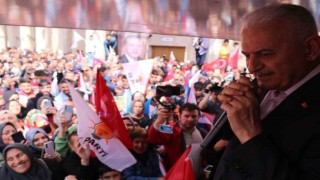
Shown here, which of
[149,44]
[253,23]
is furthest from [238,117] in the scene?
[149,44]

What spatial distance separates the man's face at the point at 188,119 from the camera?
3.26 meters

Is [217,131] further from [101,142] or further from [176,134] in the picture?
[176,134]

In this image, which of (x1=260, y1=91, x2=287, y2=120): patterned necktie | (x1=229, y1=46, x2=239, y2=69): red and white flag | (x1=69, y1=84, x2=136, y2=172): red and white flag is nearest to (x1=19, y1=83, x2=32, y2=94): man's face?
(x1=69, y1=84, x2=136, y2=172): red and white flag

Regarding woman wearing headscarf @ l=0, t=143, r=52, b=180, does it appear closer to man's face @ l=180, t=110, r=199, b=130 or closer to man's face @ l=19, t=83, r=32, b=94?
man's face @ l=180, t=110, r=199, b=130

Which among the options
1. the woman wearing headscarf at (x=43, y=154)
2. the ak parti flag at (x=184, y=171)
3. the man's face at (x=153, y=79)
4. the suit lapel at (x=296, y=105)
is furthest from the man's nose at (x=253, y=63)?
the man's face at (x=153, y=79)

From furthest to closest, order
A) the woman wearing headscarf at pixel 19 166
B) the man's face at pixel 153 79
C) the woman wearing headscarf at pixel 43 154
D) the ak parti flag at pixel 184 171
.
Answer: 1. the man's face at pixel 153 79
2. the woman wearing headscarf at pixel 43 154
3. the woman wearing headscarf at pixel 19 166
4. the ak parti flag at pixel 184 171

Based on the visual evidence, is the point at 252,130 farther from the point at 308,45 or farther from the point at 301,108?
the point at 308,45

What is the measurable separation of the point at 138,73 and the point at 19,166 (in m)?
2.81

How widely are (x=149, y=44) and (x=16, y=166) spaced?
15.1 meters

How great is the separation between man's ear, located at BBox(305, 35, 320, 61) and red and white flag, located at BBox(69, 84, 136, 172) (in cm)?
Answer: 197

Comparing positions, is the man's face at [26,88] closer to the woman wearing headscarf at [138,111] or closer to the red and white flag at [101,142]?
the woman wearing headscarf at [138,111]

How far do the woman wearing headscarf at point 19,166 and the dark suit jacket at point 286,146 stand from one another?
2128 mm

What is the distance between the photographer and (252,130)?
769 mm

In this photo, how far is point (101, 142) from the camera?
262 cm
